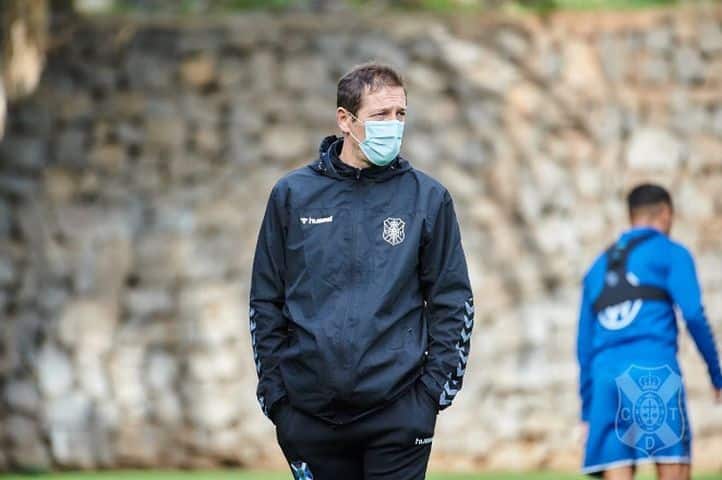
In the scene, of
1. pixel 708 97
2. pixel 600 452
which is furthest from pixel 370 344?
pixel 708 97

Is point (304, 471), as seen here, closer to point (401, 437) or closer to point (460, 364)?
point (401, 437)

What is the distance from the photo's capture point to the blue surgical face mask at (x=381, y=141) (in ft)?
18.0

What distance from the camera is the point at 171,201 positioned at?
14.5 meters

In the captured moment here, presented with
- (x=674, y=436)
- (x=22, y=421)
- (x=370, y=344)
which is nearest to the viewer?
(x=370, y=344)

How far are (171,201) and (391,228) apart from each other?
30.2 feet

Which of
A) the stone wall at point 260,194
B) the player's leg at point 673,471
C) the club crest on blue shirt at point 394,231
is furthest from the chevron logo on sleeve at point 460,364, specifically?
the stone wall at point 260,194

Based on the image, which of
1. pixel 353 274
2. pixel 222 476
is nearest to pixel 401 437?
pixel 353 274

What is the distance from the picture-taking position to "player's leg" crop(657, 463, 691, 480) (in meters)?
8.27

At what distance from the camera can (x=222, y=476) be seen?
1339cm

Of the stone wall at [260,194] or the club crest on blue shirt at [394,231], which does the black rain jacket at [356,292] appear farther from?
the stone wall at [260,194]

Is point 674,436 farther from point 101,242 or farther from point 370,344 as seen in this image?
point 101,242

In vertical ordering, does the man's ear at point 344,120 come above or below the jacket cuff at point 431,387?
above

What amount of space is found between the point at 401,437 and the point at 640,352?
3.04 meters

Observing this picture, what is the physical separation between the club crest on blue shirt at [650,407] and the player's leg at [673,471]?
0.14 meters
